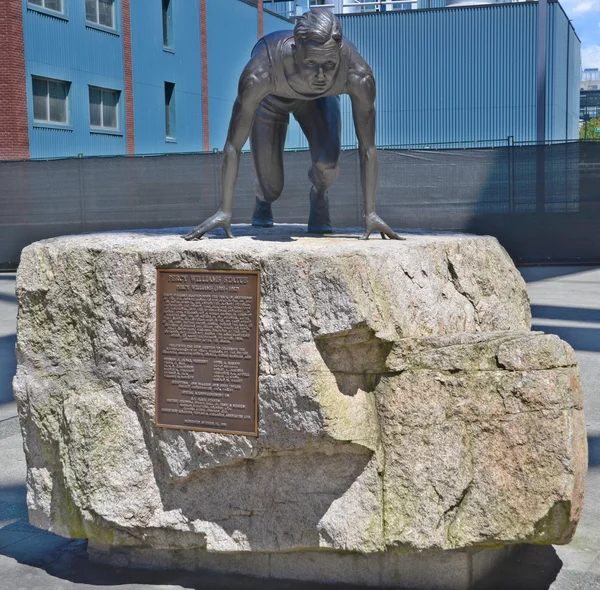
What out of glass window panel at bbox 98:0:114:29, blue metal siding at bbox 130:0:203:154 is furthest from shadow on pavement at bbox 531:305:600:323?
blue metal siding at bbox 130:0:203:154

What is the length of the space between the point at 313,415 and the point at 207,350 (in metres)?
0.64

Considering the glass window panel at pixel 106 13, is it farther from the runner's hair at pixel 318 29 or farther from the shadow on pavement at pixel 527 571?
the shadow on pavement at pixel 527 571

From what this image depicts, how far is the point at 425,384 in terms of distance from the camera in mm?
4035

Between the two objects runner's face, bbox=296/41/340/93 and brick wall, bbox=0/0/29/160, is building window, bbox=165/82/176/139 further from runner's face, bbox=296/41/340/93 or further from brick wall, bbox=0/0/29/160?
runner's face, bbox=296/41/340/93

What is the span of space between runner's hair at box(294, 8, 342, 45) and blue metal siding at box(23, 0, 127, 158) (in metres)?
20.0

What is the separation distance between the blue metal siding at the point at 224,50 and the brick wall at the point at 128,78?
4832 mm

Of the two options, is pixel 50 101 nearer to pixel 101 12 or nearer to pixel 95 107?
pixel 95 107

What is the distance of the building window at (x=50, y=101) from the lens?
23.8 m

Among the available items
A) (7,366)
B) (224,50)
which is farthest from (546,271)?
(224,50)

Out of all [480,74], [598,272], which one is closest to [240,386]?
[598,272]

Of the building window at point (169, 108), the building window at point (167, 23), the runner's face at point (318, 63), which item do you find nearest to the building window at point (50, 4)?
the building window at point (167, 23)

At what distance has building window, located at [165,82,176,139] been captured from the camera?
29.5 meters

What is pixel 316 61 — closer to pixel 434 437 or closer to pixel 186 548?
pixel 434 437

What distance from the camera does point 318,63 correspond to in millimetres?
4605
